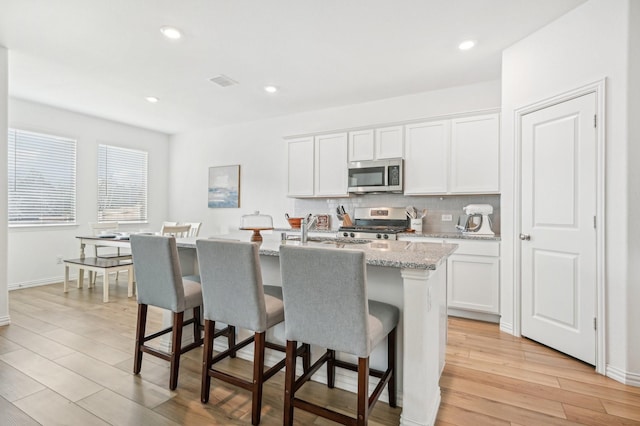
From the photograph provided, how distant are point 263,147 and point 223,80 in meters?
1.72

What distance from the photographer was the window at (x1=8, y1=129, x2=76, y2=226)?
4.46 metres

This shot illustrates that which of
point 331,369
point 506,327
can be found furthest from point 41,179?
point 506,327

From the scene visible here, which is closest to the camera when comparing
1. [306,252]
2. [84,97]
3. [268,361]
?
[306,252]

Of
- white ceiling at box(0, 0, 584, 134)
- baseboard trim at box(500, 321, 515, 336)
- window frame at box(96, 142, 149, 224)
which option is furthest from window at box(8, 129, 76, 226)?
baseboard trim at box(500, 321, 515, 336)

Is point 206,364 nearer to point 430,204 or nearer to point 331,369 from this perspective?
point 331,369

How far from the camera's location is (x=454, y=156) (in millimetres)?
3715

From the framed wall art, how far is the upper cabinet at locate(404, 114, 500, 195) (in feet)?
9.78

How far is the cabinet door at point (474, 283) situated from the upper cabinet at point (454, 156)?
772 mm

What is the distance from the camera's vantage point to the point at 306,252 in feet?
5.01

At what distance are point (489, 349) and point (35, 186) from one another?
591cm

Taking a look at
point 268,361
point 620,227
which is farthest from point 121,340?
point 620,227

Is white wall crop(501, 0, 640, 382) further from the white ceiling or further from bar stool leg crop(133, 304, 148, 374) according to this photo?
bar stool leg crop(133, 304, 148, 374)

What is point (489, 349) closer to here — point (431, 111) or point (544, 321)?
point (544, 321)

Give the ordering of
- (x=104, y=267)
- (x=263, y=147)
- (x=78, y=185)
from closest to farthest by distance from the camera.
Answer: (x=104, y=267) → (x=78, y=185) → (x=263, y=147)
